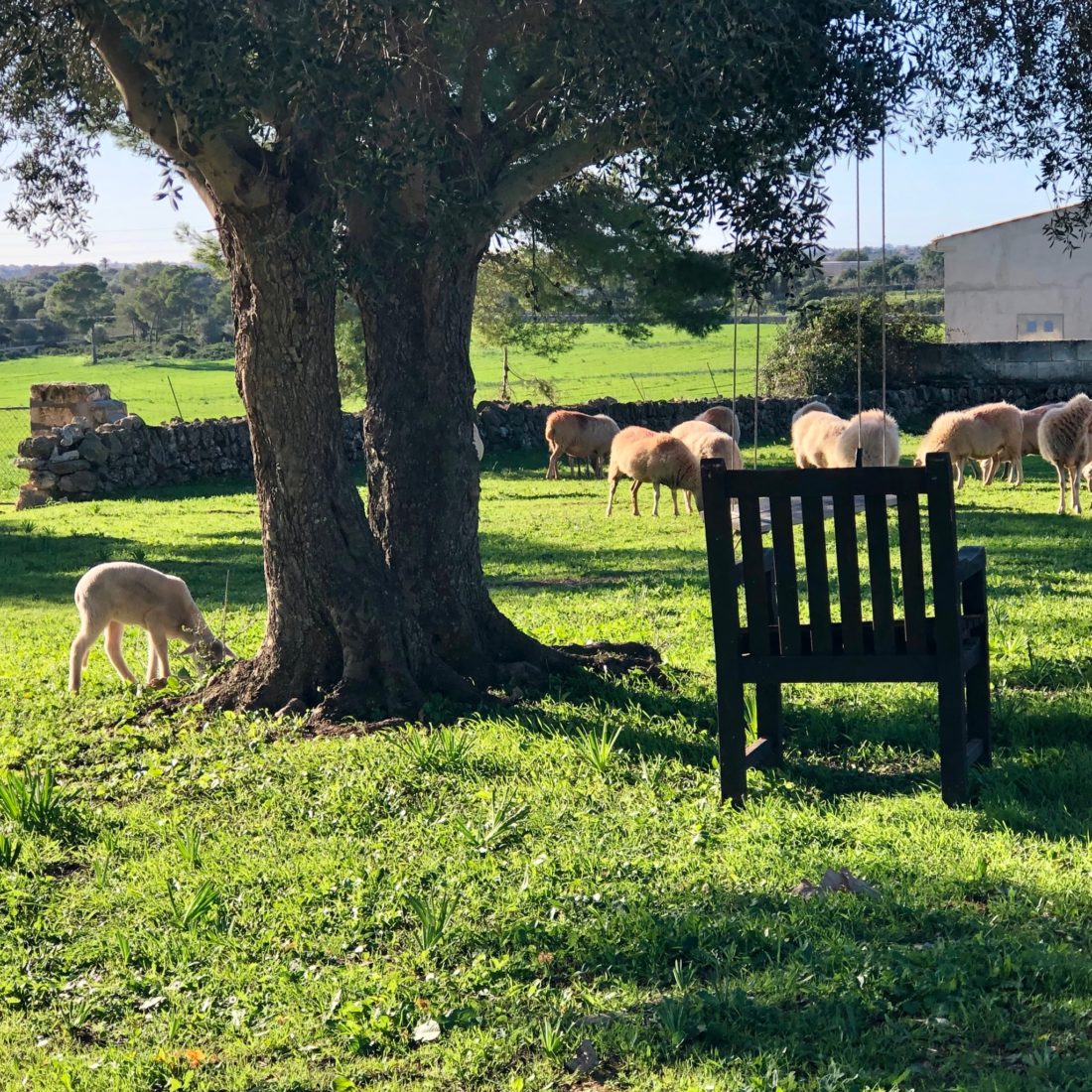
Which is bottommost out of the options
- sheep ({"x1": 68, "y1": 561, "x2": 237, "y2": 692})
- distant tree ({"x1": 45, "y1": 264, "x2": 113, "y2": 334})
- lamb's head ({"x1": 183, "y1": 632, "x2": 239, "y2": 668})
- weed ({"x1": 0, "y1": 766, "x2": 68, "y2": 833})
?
weed ({"x1": 0, "y1": 766, "x2": 68, "y2": 833})

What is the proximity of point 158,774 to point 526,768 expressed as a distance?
1.96 metres

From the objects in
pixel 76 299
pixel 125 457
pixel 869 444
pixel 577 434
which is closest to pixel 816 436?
pixel 869 444

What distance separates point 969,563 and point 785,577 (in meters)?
1.02

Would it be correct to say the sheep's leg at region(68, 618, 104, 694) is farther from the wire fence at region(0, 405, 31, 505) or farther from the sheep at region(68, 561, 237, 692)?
the wire fence at region(0, 405, 31, 505)

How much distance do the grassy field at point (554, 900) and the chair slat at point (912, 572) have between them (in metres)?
0.72

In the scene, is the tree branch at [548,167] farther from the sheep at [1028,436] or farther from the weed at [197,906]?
the sheep at [1028,436]

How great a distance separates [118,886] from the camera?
5445 mm

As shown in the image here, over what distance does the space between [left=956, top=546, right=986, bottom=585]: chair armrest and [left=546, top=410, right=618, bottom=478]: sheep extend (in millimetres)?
20144

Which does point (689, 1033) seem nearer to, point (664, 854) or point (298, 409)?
point (664, 854)

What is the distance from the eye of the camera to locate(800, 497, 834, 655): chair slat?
5.65 m

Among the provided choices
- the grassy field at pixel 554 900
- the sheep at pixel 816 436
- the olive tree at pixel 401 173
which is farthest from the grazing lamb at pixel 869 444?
the olive tree at pixel 401 173

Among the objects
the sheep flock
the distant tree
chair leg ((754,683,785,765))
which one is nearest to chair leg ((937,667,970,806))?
chair leg ((754,683,785,765))

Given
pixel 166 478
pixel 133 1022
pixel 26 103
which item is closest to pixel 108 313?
pixel 166 478

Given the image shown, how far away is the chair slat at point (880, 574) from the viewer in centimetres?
562
